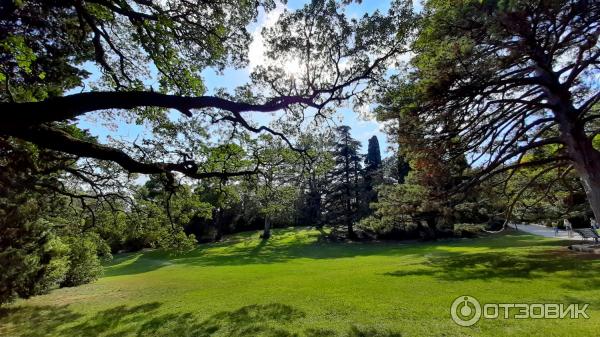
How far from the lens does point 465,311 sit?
21.4 ft

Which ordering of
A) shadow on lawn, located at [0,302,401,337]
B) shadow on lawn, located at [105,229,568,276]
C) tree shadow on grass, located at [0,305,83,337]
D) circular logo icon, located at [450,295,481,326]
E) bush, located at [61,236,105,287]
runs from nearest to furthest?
circular logo icon, located at [450,295,481,326] → shadow on lawn, located at [0,302,401,337] → tree shadow on grass, located at [0,305,83,337] → bush, located at [61,236,105,287] → shadow on lawn, located at [105,229,568,276]

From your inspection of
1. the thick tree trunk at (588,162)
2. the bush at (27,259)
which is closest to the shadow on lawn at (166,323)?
the bush at (27,259)

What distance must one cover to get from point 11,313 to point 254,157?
28.9ft

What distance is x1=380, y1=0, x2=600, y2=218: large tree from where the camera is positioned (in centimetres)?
796

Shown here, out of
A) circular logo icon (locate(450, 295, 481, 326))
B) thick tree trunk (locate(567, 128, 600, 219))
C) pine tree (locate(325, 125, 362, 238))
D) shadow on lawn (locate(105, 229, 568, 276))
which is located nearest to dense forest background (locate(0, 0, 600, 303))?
thick tree trunk (locate(567, 128, 600, 219))

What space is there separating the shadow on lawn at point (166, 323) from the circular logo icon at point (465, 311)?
148 centimetres

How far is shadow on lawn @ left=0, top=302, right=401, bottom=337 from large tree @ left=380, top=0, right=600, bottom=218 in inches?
253

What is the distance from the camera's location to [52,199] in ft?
32.5

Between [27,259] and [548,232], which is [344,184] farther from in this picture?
[27,259]

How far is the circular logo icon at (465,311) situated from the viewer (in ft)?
19.7

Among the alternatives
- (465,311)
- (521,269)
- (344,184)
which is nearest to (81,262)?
(465,311)

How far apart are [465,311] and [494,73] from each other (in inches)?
276

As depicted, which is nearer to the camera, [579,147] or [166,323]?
[166,323]

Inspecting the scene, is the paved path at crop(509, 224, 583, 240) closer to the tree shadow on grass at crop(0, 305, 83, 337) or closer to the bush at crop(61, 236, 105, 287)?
the tree shadow on grass at crop(0, 305, 83, 337)
